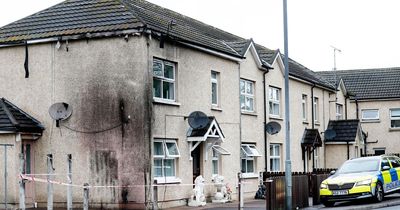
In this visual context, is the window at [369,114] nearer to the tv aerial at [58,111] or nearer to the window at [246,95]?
the window at [246,95]

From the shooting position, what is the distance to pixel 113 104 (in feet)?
72.3

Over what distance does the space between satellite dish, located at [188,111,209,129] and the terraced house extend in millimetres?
52

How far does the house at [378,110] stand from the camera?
47.6m

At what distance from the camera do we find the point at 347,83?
50.4 m

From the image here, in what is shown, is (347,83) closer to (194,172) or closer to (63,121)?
(194,172)

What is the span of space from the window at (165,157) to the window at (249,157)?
5804 millimetres

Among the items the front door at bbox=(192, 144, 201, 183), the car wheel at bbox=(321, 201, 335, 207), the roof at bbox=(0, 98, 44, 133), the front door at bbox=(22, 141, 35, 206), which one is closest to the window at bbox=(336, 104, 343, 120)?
the front door at bbox=(192, 144, 201, 183)

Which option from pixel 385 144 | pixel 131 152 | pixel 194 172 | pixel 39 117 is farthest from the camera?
pixel 385 144

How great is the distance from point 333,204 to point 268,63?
9890 mm

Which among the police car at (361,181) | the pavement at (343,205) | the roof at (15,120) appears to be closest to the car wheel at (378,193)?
the police car at (361,181)

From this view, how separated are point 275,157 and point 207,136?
9.48 meters

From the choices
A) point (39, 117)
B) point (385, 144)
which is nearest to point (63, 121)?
point (39, 117)

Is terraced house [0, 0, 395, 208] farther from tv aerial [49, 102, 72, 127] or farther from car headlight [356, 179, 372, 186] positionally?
car headlight [356, 179, 372, 186]

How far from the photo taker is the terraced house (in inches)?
858
